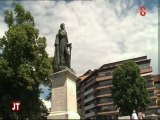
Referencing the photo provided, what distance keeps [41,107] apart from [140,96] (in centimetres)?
2554

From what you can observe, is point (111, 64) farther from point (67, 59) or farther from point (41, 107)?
point (67, 59)

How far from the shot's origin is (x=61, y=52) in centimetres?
1841

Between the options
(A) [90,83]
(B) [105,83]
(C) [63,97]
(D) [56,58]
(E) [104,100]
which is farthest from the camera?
(A) [90,83]

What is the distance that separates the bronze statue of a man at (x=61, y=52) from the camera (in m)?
18.1

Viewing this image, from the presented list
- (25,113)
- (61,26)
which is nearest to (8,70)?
(25,113)

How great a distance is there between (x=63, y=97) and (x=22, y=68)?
55.0ft

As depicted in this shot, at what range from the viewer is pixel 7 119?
33625 millimetres

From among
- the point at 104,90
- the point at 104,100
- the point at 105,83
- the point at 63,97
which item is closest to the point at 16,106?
the point at 63,97

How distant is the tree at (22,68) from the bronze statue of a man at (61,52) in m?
14.7

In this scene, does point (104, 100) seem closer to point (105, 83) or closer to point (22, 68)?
point (105, 83)

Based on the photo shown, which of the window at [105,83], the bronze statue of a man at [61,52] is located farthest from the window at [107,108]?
the bronze statue of a man at [61,52]

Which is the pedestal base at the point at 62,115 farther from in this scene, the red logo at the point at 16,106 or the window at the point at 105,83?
the window at the point at 105,83

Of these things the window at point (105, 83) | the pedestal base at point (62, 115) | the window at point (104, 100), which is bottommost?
the pedestal base at point (62, 115)

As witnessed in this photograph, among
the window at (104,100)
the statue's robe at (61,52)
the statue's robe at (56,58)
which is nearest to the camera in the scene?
the statue's robe at (56,58)
